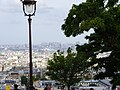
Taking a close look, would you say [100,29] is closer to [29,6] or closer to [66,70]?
[29,6]

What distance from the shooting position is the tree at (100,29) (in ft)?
63.9

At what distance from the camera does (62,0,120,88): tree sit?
19.5 metres

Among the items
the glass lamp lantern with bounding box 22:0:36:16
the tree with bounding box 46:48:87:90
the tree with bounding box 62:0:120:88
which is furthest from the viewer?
the tree with bounding box 46:48:87:90

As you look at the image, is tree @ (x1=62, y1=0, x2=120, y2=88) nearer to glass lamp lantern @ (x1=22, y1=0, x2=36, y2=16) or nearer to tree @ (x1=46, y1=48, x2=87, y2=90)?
glass lamp lantern @ (x1=22, y1=0, x2=36, y2=16)

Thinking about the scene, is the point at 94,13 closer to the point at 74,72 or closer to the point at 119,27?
the point at 119,27

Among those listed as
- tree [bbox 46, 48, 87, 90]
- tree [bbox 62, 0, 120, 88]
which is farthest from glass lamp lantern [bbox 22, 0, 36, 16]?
tree [bbox 46, 48, 87, 90]

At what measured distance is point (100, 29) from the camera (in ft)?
64.2

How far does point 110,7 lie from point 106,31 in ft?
3.79

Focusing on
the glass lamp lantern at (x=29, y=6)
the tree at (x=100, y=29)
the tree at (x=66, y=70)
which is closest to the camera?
the glass lamp lantern at (x=29, y=6)

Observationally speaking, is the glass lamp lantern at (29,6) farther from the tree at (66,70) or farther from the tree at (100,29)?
the tree at (66,70)

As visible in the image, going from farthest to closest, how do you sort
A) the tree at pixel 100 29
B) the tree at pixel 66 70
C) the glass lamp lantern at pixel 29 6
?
the tree at pixel 66 70 < the tree at pixel 100 29 < the glass lamp lantern at pixel 29 6

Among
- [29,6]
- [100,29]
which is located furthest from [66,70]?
[29,6]

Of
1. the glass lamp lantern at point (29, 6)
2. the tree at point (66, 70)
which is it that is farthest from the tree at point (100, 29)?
the tree at point (66, 70)

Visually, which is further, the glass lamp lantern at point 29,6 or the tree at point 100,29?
the tree at point 100,29
